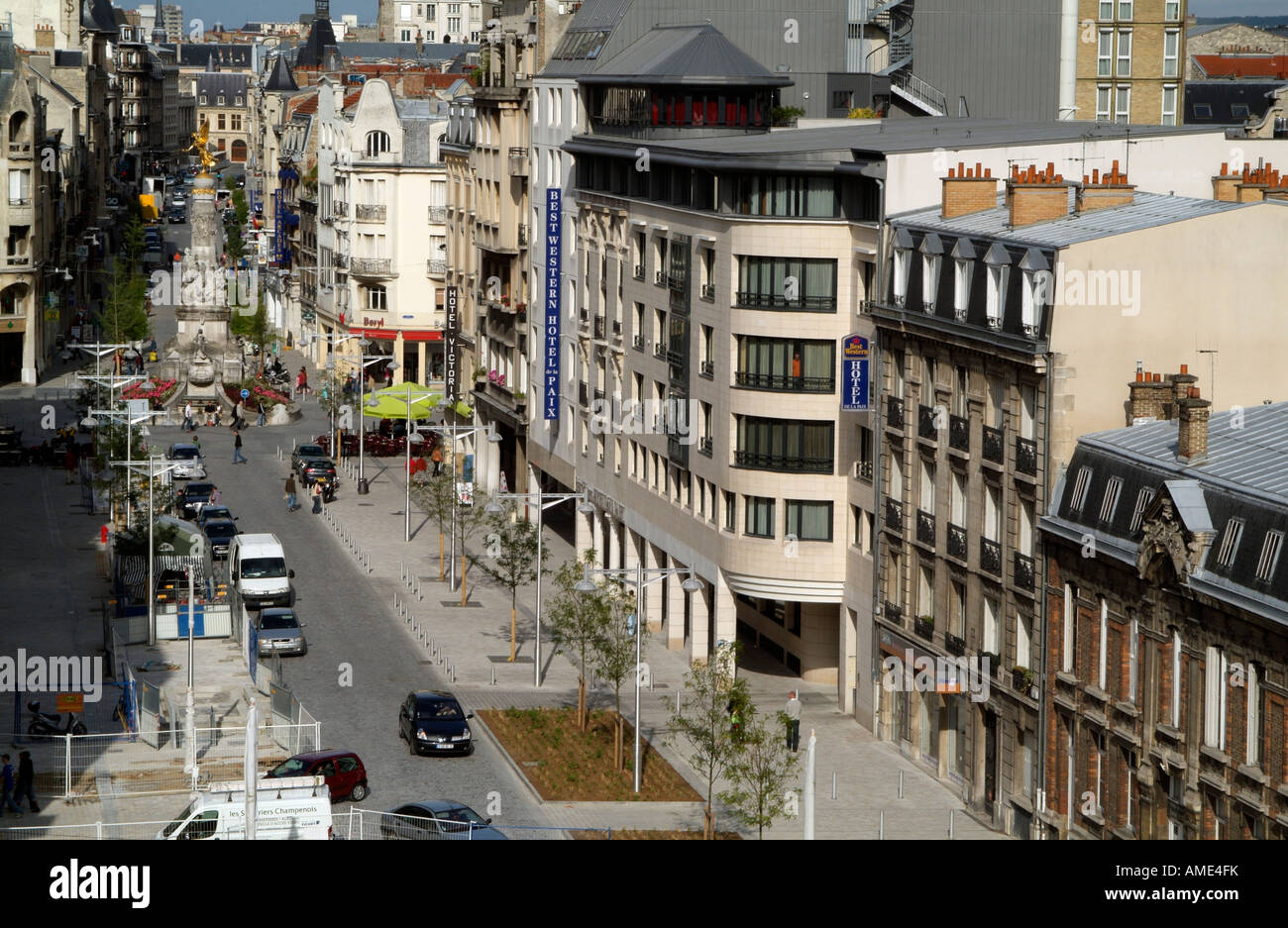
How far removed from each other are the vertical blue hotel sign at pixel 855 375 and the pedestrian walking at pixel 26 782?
2399 centimetres

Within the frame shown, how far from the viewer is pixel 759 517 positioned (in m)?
61.0

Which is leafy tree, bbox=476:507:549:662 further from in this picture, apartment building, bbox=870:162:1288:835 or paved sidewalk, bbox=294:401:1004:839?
apartment building, bbox=870:162:1288:835

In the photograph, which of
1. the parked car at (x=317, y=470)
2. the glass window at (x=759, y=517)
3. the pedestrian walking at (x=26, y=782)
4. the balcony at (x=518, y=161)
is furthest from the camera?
the parked car at (x=317, y=470)

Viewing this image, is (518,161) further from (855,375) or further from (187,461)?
(855,375)

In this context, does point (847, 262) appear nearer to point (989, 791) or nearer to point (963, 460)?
point (963, 460)

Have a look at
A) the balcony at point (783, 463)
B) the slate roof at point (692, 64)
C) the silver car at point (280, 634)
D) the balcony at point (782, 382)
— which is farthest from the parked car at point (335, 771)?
the slate roof at point (692, 64)

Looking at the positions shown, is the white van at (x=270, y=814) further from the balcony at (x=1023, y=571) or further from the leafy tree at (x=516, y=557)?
the leafy tree at (x=516, y=557)

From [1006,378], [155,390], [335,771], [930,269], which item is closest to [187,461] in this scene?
[155,390]

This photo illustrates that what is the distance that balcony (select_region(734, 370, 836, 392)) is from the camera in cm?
5916

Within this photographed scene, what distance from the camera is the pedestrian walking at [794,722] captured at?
51875mm

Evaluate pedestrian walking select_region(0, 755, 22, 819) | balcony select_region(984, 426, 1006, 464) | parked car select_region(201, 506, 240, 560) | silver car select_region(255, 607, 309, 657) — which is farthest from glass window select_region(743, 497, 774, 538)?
parked car select_region(201, 506, 240, 560)

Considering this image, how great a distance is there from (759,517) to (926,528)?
8965 mm

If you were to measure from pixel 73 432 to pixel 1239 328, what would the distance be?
73807 millimetres

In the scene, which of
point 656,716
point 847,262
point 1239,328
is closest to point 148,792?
point 656,716
